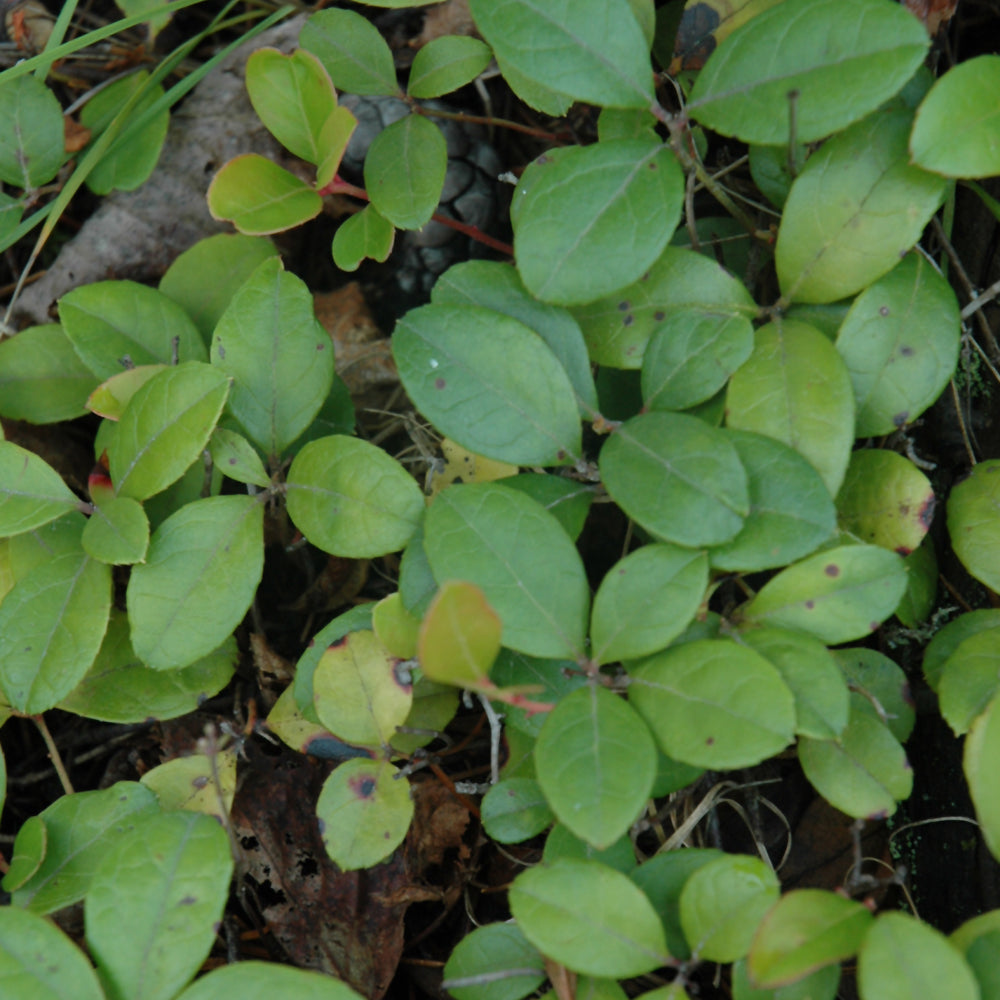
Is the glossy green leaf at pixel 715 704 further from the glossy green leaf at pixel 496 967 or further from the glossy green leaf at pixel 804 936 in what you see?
the glossy green leaf at pixel 496 967

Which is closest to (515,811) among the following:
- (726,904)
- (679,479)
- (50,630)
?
(726,904)

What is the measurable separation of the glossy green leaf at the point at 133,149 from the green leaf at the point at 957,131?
143cm

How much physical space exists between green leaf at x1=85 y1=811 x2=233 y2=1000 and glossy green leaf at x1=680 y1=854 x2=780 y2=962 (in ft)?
1.95

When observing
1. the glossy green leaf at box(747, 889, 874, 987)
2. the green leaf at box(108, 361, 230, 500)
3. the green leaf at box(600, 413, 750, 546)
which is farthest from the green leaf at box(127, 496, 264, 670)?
the glossy green leaf at box(747, 889, 874, 987)

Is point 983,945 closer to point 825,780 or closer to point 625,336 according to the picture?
point 825,780

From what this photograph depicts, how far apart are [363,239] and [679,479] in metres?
0.73

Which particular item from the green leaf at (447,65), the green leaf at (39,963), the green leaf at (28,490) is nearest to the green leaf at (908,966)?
the green leaf at (39,963)

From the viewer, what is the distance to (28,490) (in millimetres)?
1427

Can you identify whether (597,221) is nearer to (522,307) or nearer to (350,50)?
(522,307)

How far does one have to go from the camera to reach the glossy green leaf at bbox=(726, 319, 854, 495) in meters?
1.21

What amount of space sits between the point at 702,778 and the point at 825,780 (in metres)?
0.31

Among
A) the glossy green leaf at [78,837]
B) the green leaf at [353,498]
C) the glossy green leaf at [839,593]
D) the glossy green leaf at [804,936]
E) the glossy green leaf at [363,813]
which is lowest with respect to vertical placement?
the glossy green leaf at [78,837]

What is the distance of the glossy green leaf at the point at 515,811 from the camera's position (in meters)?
1.32

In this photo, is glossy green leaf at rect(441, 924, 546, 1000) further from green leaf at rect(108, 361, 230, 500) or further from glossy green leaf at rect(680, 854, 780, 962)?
green leaf at rect(108, 361, 230, 500)
